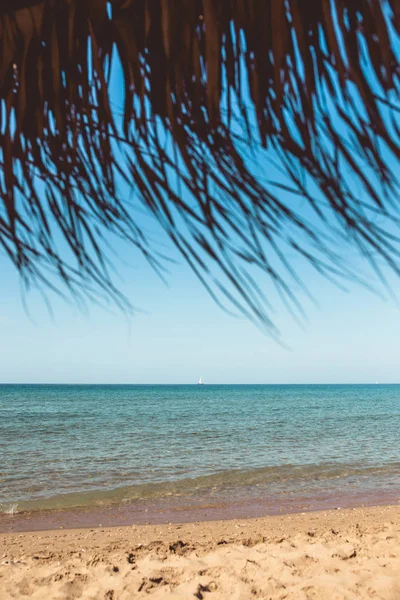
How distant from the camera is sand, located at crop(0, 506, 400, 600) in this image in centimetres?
436

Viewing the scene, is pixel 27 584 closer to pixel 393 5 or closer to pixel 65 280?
pixel 65 280

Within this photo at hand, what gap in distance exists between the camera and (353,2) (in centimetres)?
70

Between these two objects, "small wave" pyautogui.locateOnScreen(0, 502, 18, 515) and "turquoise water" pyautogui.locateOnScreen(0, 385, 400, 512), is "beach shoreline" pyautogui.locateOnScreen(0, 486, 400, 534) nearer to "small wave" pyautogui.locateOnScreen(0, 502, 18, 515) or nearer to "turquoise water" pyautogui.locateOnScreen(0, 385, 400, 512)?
"small wave" pyautogui.locateOnScreen(0, 502, 18, 515)

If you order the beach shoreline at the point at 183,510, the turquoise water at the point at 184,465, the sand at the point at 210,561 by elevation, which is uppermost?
the sand at the point at 210,561

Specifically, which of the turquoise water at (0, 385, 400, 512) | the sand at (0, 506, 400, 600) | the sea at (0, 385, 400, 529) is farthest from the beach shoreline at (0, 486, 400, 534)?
the sand at (0, 506, 400, 600)

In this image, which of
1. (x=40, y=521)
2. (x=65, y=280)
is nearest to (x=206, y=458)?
(x=40, y=521)

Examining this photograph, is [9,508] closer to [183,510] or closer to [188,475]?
[183,510]

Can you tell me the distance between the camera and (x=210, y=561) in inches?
203

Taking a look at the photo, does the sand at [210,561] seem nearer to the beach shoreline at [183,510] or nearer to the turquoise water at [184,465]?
the beach shoreline at [183,510]

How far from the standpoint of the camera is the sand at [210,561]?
4355 mm

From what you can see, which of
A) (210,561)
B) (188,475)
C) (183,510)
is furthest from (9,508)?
(210,561)

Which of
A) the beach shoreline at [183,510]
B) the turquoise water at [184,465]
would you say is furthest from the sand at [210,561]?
the turquoise water at [184,465]

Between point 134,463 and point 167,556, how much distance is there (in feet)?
25.3

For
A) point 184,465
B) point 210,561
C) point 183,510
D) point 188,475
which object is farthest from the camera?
point 184,465
